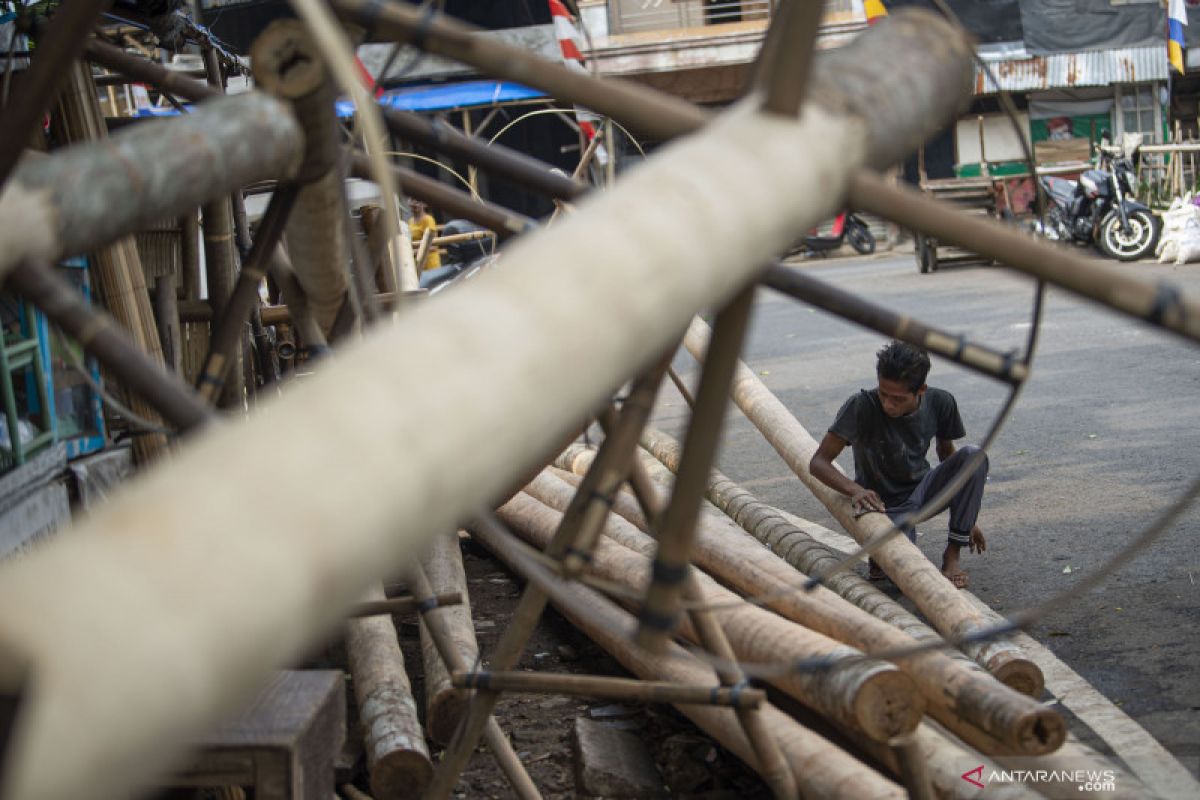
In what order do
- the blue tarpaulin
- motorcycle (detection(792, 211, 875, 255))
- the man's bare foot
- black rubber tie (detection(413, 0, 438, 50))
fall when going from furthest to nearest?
motorcycle (detection(792, 211, 875, 255))
the blue tarpaulin
the man's bare foot
black rubber tie (detection(413, 0, 438, 50))

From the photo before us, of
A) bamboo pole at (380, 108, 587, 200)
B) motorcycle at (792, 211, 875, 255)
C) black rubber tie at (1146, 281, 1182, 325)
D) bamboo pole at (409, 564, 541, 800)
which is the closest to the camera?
black rubber tie at (1146, 281, 1182, 325)

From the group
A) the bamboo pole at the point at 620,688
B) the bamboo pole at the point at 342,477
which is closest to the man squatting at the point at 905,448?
the bamboo pole at the point at 620,688

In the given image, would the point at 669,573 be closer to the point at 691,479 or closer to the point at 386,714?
the point at 691,479

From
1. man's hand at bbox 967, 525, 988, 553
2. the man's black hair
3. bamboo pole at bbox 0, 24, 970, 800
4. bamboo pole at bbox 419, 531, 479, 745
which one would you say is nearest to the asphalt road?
man's hand at bbox 967, 525, 988, 553

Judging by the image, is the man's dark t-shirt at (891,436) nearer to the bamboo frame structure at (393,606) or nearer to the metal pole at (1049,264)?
the bamboo frame structure at (393,606)

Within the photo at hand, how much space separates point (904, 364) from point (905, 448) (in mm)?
382

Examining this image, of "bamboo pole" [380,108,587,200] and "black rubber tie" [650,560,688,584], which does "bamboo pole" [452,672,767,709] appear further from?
"bamboo pole" [380,108,587,200]

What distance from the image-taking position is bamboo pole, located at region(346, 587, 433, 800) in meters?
3.17

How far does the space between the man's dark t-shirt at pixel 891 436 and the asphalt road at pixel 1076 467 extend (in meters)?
0.49

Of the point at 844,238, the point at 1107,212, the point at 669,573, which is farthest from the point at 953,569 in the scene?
the point at 844,238

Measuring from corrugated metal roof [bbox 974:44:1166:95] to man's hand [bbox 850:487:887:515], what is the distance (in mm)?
21049

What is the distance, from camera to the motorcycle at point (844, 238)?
2305cm

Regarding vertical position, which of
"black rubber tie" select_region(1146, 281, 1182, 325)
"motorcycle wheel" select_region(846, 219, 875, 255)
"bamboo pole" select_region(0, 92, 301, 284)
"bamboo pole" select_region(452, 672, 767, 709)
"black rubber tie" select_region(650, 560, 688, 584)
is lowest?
"motorcycle wheel" select_region(846, 219, 875, 255)

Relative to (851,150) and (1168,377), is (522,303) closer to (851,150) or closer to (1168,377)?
(851,150)
